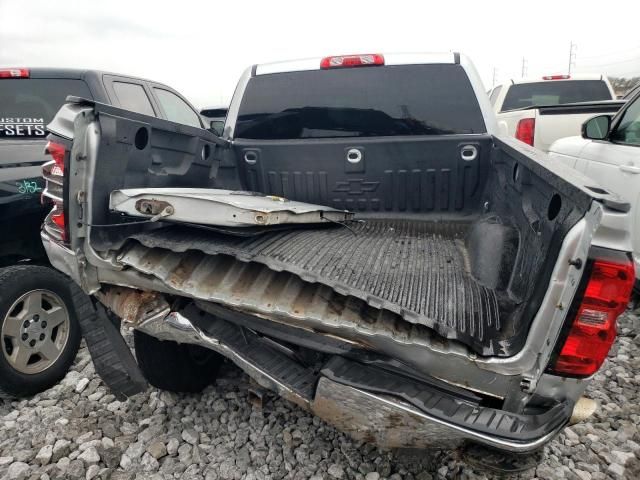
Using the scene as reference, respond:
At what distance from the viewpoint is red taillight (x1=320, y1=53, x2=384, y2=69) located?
129 inches

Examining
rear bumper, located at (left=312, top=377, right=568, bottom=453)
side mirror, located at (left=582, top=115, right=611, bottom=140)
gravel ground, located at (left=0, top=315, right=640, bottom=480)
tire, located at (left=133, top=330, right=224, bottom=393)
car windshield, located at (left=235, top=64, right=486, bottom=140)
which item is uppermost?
car windshield, located at (left=235, top=64, right=486, bottom=140)

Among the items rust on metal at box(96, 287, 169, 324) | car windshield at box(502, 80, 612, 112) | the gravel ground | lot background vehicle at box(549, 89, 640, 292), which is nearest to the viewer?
rust on metal at box(96, 287, 169, 324)

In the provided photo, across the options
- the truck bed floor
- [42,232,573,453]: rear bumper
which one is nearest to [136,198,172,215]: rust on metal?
the truck bed floor

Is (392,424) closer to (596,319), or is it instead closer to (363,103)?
(596,319)

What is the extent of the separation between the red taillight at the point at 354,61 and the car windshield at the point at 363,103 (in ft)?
0.12

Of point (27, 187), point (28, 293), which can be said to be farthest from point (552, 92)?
point (28, 293)

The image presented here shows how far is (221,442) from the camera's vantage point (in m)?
2.69

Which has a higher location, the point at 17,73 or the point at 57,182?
the point at 17,73

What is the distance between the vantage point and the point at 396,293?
1938 mm

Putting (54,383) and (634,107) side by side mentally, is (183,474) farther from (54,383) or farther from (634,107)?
(634,107)

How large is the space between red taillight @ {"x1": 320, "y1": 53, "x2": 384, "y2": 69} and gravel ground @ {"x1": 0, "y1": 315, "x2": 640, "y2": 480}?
2.30m

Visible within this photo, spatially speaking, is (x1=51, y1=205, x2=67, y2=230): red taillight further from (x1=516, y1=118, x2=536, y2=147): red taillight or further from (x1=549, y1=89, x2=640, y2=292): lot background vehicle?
(x1=516, y1=118, x2=536, y2=147): red taillight

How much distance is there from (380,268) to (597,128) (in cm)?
322

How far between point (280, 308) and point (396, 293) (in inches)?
19.1
